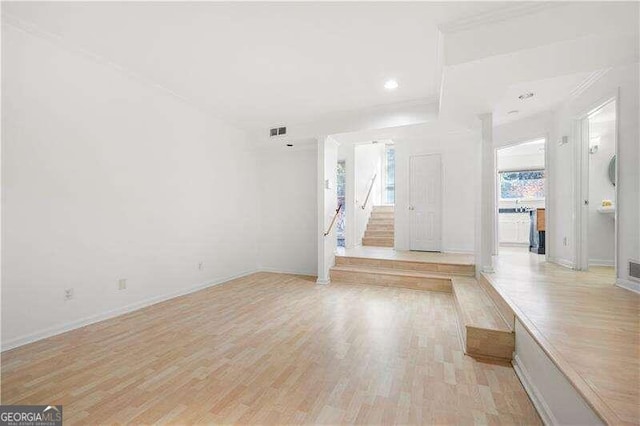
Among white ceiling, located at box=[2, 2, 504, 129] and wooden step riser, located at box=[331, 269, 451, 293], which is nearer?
white ceiling, located at box=[2, 2, 504, 129]

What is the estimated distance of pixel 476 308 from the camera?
3025mm

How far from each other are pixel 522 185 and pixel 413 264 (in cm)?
482

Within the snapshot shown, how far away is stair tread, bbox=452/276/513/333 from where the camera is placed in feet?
8.39

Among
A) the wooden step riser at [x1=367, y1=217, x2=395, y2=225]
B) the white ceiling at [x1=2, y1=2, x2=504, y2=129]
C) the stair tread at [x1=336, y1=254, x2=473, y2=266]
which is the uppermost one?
the white ceiling at [x1=2, y1=2, x2=504, y2=129]

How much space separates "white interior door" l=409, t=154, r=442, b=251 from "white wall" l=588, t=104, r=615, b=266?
239 cm

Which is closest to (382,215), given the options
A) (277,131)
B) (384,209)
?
(384,209)

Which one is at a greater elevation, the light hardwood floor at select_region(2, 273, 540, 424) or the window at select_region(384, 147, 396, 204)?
the window at select_region(384, 147, 396, 204)

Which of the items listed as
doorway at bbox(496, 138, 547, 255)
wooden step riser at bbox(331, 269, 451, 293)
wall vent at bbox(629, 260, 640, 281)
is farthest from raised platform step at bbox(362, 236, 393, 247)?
wall vent at bbox(629, 260, 640, 281)

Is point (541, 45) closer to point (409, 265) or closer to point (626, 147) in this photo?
point (626, 147)

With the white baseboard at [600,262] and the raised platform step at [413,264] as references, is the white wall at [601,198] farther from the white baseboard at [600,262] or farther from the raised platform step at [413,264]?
the raised platform step at [413,264]

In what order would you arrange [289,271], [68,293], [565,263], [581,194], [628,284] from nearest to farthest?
[68,293] < [628,284] < [581,194] < [565,263] < [289,271]

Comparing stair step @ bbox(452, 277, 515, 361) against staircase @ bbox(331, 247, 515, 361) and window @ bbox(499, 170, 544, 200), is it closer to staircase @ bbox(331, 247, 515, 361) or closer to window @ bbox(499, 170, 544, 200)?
staircase @ bbox(331, 247, 515, 361)

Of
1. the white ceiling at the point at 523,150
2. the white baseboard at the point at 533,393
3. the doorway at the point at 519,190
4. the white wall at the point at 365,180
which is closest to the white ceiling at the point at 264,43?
the white baseboard at the point at 533,393

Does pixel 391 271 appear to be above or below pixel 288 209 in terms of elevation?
below
